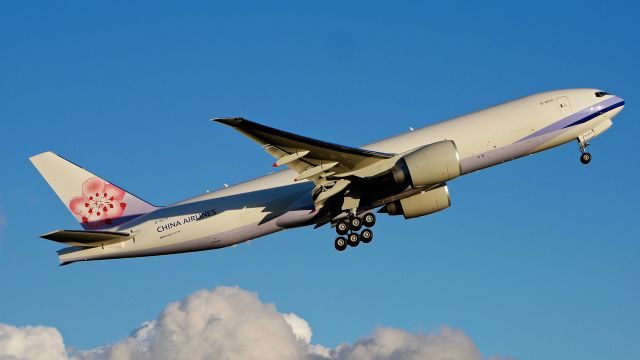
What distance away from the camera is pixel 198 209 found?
1973 inches

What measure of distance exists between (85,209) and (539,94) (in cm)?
2456

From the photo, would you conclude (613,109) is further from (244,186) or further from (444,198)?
(244,186)

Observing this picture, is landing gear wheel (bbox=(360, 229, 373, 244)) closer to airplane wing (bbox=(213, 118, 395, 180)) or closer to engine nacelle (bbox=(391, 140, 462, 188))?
airplane wing (bbox=(213, 118, 395, 180))

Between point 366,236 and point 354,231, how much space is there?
72 cm

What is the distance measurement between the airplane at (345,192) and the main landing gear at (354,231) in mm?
51

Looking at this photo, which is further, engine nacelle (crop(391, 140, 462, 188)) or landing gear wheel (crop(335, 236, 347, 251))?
landing gear wheel (crop(335, 236, 347, 251))

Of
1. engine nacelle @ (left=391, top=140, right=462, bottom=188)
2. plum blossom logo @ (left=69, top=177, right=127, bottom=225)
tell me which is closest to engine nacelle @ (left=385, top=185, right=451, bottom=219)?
engine nacelle @ (left=391, top=140, right=462, bottom=188)

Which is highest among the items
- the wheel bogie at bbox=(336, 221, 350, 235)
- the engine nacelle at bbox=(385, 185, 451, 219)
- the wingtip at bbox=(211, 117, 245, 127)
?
the wingtip at bbox=(211, 117, 245, 127)

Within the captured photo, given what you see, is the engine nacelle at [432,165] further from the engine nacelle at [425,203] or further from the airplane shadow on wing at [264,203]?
the airplane shadow on wing at [264,203]

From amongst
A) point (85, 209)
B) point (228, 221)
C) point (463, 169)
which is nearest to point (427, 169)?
point (463, 169)

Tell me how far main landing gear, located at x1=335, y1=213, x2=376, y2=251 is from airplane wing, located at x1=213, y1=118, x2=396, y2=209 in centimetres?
131

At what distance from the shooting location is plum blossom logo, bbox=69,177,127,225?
2057 inches

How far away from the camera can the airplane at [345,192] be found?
4734cm

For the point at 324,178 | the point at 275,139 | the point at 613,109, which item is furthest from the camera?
the point at 613,109
